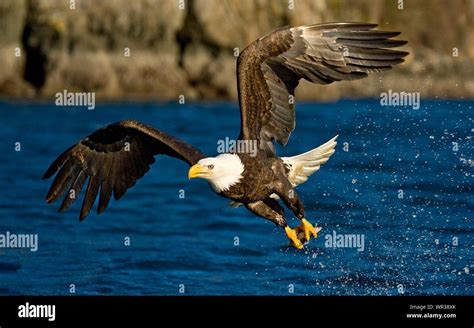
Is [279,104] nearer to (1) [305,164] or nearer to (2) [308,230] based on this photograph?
(1) [305,164]

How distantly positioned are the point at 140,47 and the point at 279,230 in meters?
16.2

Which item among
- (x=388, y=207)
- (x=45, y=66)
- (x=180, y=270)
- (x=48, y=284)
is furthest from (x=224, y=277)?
(x=45, y=66)

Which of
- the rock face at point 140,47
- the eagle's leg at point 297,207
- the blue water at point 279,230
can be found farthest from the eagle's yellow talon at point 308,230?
the rock face at point 140,47

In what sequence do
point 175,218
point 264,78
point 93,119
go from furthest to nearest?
point 93,119 < point 175,218 < point 264,78

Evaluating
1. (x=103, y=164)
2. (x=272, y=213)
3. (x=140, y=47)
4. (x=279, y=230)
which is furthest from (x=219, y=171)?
(x=140, y=47)

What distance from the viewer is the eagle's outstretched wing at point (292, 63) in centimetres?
864

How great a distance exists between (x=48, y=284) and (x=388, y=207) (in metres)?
A: 4.03

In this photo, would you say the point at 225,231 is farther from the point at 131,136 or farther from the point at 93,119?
the point at 93,119

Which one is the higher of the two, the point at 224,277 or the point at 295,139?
the point at 295,139

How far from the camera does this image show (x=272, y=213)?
8.98 metres

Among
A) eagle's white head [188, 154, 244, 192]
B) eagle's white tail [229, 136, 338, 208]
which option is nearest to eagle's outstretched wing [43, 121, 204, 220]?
eagle's white tail [229, 136, 338, 208]

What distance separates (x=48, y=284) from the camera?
10641mm

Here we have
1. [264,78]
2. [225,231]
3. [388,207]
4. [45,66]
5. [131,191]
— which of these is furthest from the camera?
[45,66]

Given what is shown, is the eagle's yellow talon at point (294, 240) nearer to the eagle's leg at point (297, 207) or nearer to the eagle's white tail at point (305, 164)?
the eagle's leg at point (297, 207)
